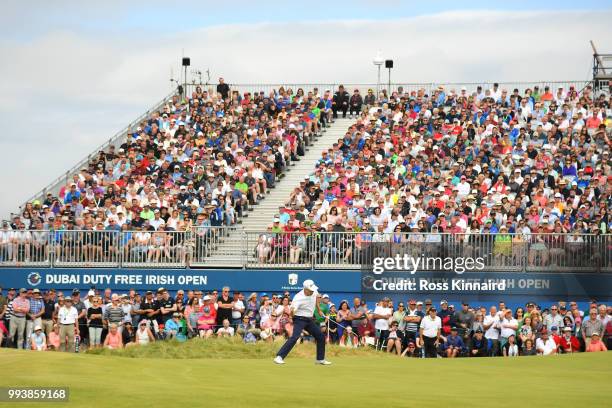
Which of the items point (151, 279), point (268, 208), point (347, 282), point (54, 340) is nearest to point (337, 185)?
point (268, 208)

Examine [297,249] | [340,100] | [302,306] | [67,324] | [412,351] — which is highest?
[340,100]

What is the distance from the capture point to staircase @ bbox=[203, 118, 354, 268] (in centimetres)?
3478

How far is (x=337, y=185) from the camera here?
37.8 meters

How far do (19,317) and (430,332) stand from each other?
36.4 feet

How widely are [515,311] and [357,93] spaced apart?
16716 millimetres

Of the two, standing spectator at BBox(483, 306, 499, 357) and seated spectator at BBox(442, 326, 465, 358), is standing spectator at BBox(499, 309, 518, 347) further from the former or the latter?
seated spectator at BBox(442, 326, 465, 358)

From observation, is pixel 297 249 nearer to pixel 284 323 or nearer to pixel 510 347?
pixel 284 323

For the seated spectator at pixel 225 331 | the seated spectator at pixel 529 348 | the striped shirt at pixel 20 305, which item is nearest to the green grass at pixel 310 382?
the seated spectator at pixel 529 348

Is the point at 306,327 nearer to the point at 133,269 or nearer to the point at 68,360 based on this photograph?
the point at 68,360

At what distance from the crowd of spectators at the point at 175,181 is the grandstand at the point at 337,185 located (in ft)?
0.20

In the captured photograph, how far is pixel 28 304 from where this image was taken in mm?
31719

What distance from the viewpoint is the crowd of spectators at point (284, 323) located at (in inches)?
1201

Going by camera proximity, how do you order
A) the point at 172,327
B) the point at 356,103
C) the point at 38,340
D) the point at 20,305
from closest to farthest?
the point at 38,340, the point at 20,305, the point at 172,327, the point at 356,103

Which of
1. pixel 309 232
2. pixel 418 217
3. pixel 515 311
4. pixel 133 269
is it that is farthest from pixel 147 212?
pixel 515 311
